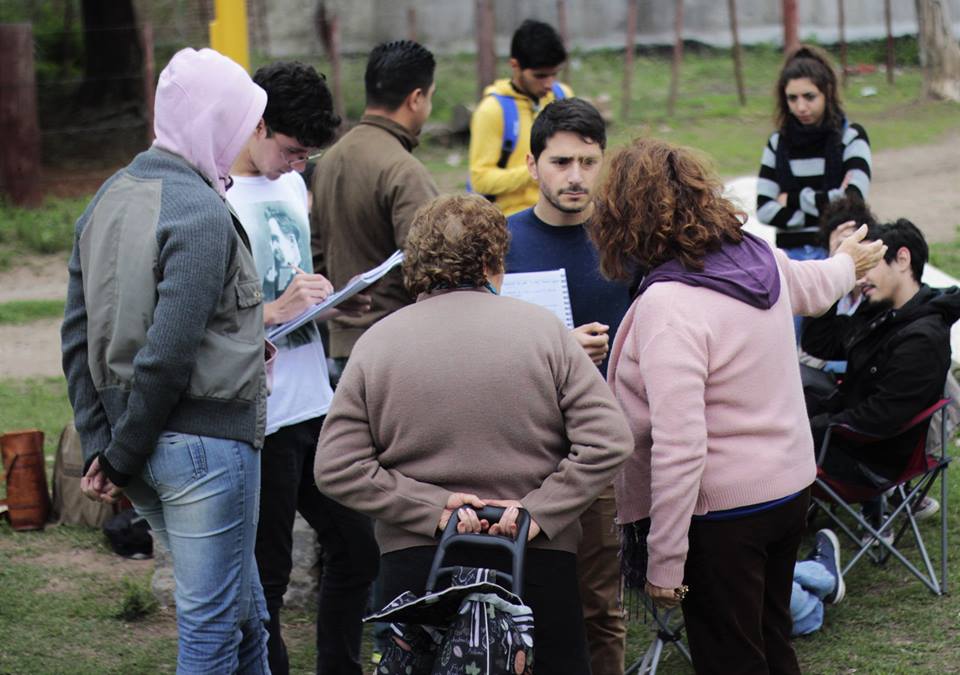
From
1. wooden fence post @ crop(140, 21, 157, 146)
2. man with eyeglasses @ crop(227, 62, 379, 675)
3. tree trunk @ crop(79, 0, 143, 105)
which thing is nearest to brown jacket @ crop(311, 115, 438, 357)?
man with eyeglasses @ crop(227, 62, 379, 675)

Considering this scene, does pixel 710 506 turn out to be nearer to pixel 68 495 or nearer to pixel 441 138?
pixel 68 495

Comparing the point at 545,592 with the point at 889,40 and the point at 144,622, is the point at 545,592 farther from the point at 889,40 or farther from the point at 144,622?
the point at 889,40

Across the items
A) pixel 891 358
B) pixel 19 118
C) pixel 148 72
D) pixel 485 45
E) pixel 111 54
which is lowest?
pixel 891 358

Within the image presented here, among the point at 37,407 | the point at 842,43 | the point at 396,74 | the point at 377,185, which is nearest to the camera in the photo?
the point at 377,185

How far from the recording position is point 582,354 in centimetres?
306

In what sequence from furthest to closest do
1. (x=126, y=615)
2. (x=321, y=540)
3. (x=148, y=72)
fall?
(x=148, y=72)
(x=126, y=615)
(x=321, y=540)

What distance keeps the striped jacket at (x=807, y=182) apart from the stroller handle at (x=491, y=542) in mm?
3458

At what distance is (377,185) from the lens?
4551 mm

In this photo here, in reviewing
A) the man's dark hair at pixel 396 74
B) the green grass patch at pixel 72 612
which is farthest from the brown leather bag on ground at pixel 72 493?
the man's dark hair at pixel 396 74

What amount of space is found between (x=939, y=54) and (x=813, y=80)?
11.6 metres

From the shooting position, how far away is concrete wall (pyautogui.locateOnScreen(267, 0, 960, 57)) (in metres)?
18.2

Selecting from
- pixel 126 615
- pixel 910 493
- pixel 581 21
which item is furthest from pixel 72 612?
pixel 581 21

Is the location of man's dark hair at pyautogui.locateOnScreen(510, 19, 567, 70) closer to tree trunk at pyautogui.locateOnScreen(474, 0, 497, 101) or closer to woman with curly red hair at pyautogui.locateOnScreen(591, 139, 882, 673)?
woman with curly red hair at pyautogui.locateOnScreen(591, 139, 882, 673)

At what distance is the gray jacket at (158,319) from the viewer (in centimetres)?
300
